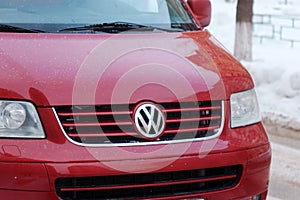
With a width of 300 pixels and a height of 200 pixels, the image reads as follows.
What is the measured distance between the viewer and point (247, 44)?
418 inches

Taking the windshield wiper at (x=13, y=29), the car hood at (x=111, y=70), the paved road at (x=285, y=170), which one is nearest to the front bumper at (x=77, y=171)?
the car hood at (x=111, y=70)

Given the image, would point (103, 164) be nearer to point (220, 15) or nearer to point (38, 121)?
point (38, 121)

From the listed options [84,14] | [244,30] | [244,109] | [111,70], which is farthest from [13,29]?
[244,30]

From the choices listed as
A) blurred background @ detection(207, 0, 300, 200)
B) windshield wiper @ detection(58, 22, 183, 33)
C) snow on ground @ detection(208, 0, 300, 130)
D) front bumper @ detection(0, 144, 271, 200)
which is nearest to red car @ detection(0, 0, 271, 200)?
front bumper @ detection(0, 144, 271, 200)

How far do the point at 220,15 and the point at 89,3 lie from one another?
15777 millimetres

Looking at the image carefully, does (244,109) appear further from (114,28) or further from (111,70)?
(114,28)

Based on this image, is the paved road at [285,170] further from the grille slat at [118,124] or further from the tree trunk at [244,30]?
the tree trunk at [244,30]

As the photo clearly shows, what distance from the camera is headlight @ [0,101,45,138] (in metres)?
A: 2.95

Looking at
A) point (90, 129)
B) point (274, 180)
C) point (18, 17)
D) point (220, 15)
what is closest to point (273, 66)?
point (274, 180)

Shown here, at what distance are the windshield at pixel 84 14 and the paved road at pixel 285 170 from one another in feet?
4.92

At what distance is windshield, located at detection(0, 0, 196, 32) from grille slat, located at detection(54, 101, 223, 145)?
0.90 meters

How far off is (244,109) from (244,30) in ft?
24.5

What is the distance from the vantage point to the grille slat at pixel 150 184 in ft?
9.59

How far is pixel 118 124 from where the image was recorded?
299 cm
